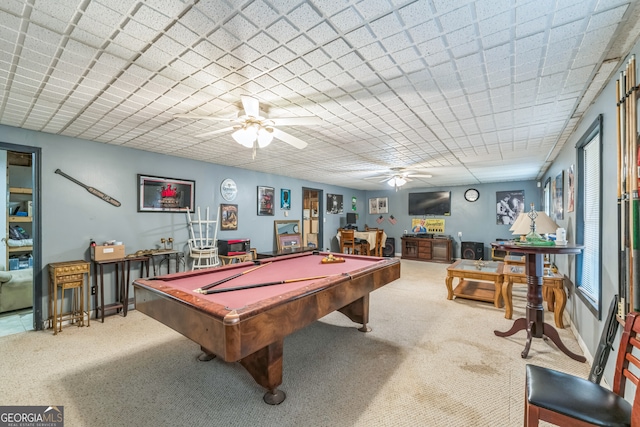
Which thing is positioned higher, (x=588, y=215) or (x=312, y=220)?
(x=588, y=215)

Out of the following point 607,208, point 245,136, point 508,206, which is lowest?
point 607,208

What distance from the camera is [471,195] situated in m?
8.05

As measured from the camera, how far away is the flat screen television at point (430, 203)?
8.40 meters

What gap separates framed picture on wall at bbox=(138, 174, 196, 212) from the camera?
4.12 m

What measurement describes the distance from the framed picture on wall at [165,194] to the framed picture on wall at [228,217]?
624 millimetres

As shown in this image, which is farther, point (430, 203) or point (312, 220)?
point (430, 203)

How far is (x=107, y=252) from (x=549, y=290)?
18.9ft

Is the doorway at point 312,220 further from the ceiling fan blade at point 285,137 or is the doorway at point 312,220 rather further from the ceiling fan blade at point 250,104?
the ceiling fan blade at point 250,104

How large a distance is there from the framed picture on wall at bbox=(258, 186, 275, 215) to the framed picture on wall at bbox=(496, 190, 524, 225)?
6.26 metres

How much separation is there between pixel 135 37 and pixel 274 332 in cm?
187

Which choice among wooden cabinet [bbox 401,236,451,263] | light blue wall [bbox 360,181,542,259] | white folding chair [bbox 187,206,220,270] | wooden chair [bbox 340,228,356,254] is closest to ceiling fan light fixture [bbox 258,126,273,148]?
A: white folding chair [bbox 187,206,220,270]

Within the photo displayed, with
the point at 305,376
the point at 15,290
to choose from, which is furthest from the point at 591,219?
the point at 15,290

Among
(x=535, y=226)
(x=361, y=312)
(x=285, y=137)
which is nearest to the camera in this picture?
(x=285, y=137)

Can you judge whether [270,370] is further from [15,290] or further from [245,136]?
[15,290]
